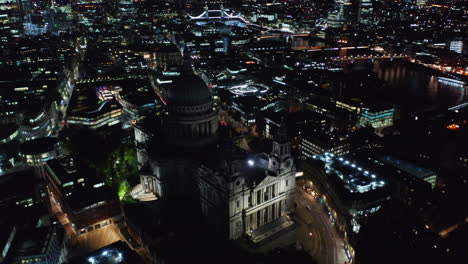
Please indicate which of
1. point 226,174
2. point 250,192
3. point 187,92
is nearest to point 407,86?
point 187,92

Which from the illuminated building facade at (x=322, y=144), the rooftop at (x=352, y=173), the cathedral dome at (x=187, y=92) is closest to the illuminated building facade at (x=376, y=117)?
the illuminated building facade at (x=322, y=144)

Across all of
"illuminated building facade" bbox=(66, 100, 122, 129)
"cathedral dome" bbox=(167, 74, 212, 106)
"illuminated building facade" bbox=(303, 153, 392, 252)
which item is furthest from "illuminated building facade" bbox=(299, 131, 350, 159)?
"illuminated building facade" bbox=(66, 100, 122, 129)

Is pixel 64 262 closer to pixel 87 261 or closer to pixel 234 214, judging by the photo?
pixel 87 261

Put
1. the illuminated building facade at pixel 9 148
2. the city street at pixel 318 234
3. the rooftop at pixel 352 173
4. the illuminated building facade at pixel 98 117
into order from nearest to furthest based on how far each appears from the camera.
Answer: the city street at pixel 318 234
the rooftop at pixel 352 173
the illuminated building facade at pixel 9 148
the illuminated building facade at pixel 98 117

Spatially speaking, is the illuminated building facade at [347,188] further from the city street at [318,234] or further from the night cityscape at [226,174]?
the city street at [318,234]

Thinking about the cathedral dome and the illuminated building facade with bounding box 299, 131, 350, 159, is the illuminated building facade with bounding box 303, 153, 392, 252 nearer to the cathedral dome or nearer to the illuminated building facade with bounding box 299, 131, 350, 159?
the illuminated building facade with bounding box 299, 131, 350, 159

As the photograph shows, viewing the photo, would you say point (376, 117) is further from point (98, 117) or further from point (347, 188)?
point (98, 117)
